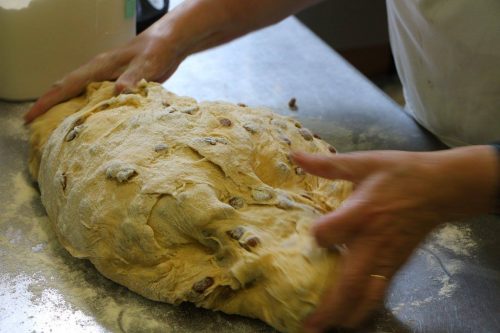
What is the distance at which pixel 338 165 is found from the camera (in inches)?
37.8

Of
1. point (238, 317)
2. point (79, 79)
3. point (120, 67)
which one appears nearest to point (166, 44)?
point (120, 67)

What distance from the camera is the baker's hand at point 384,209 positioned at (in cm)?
90

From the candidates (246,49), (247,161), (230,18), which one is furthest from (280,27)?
(247,161)

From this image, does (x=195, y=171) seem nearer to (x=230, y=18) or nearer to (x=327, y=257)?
(x=327, y=257)

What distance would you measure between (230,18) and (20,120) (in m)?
0.60

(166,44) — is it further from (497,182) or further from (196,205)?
(497,182)

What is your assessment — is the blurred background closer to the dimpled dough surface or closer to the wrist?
the dimpled dough surface

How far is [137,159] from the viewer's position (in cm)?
115

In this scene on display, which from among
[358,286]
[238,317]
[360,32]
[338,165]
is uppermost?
[338,165]

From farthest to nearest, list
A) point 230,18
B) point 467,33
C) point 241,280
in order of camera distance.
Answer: point 230,18
point 467,33
point 241,280

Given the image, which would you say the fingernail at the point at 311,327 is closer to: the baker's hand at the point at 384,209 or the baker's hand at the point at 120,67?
the baker's hand at the point at 384,209

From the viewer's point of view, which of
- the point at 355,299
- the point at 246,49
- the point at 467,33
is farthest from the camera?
the point at 246,49

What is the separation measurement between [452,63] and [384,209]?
755 mm

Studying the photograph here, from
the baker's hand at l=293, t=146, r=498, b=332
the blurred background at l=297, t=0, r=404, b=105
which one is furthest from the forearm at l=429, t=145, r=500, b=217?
the blurred background at l=297, t=0, r=404, b=105
